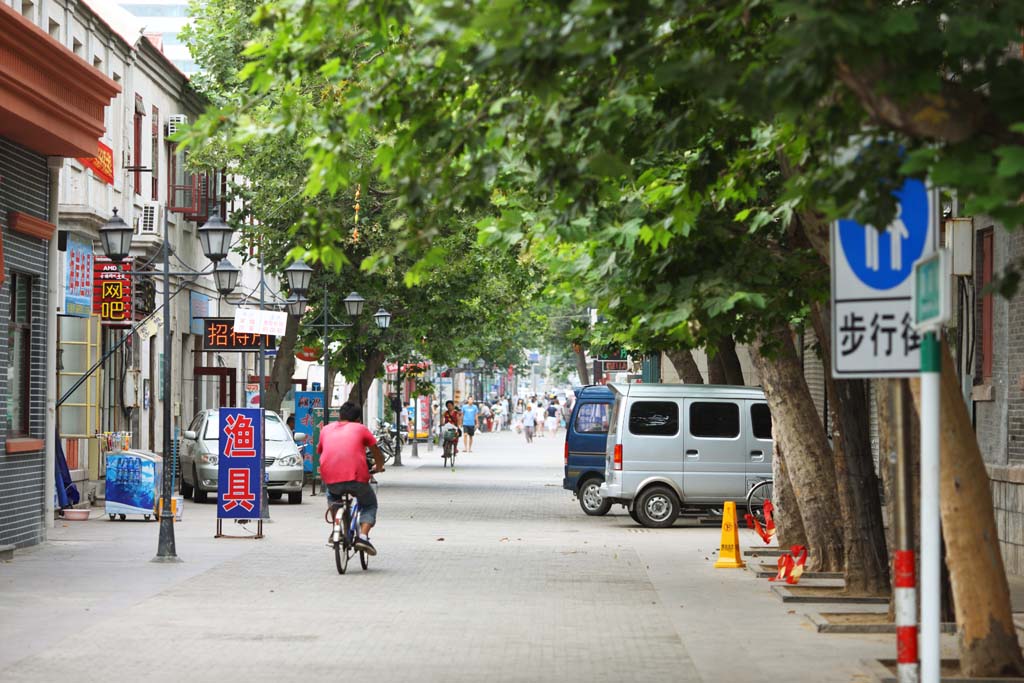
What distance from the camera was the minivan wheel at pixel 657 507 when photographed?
26.5 m

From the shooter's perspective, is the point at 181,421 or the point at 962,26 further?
the point at 181,421

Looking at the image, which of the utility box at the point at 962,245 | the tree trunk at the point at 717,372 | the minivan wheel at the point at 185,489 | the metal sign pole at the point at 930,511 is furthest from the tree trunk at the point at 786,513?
the minivan wheel at the point at 185,489

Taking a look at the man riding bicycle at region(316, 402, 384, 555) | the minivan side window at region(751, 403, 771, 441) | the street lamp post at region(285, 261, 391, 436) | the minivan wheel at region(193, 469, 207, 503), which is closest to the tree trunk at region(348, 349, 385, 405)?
the street lamp post at region(285, 261, 391, 436)

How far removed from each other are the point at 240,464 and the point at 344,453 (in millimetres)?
4906

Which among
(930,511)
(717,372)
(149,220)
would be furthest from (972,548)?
(149,220)

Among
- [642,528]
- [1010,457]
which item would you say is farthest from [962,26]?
[642,528]

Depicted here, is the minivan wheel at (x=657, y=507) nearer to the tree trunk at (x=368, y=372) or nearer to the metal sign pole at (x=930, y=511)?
the tree trunk at (x=368, y=372)

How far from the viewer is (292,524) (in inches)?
1035

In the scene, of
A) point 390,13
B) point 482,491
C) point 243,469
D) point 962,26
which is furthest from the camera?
point 482,491

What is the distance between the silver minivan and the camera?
26.3 m

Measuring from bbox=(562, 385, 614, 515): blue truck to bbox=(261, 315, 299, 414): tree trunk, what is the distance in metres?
10.1

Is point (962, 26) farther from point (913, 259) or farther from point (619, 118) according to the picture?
point (619, 118)

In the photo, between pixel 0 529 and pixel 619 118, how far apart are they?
13.0 metres

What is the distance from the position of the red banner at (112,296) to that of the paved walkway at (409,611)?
4826 mm
